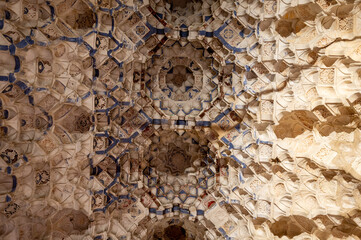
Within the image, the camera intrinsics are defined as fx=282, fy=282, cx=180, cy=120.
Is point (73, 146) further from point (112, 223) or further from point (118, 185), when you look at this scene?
point (112, 223)

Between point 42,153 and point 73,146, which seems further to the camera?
point 73,146

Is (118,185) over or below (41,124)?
below

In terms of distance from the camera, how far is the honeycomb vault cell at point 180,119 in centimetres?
596

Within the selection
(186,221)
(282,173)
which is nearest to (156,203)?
(186,221)

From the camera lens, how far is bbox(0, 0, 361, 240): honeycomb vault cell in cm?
596

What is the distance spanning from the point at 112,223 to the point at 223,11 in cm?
704

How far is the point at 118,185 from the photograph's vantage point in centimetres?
866

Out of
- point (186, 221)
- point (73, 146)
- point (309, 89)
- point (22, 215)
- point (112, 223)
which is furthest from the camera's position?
point (186, 221)

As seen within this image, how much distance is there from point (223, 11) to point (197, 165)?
15.4ft

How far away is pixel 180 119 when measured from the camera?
872cm

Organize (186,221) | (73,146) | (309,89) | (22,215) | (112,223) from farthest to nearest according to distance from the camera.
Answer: (186,221) < (112,223) < (73,146) < (22,215) < (309,89)

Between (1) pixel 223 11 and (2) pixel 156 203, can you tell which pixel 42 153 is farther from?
(1) pixel 223 11

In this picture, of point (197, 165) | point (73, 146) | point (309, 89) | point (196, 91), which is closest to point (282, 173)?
point (309, 89)

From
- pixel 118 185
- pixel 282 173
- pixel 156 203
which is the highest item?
pixel 282 173
